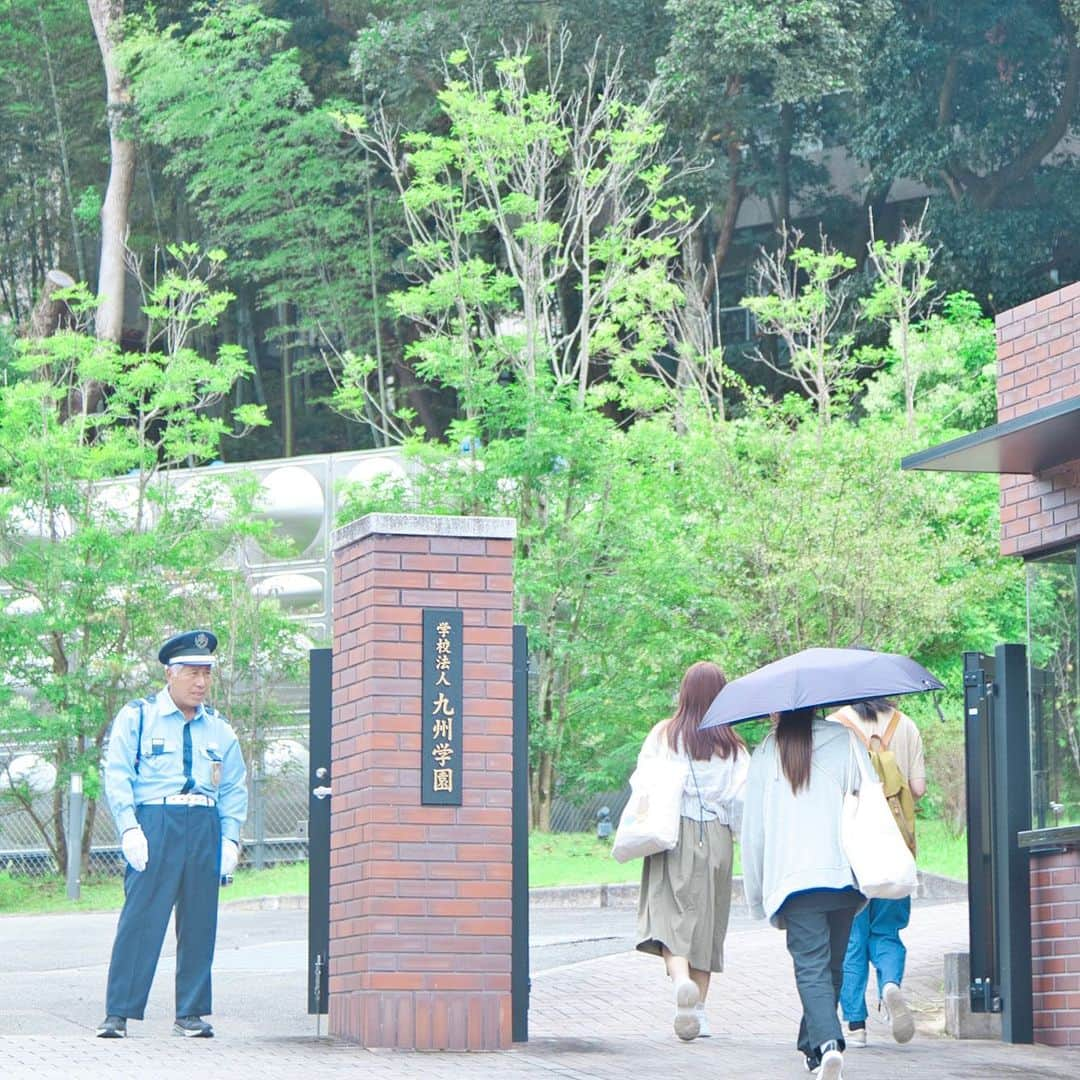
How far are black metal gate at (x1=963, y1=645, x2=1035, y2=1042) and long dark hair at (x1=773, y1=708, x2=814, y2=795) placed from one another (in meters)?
2.24

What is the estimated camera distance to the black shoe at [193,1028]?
29.7 ft

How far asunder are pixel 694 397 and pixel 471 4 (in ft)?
31.5

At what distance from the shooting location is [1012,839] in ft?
33.4

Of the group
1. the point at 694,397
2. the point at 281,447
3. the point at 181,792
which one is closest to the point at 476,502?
the point at 694,397

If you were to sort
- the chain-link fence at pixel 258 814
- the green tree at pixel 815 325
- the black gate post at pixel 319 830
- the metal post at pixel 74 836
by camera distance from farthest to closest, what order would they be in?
the green tree at pixel 815 325 → the chain-link fence at pixel 258 814 → the metal post at pixel 74 836 → the black gate post at pixel 319 830

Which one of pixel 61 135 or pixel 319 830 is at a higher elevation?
pixel 61 135

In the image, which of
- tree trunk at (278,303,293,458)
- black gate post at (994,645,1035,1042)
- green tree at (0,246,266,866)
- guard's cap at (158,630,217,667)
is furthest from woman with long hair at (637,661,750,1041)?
tree trunk at (278,303,293,458)

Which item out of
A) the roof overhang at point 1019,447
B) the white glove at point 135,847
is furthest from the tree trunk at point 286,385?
the white glove at point 135,847

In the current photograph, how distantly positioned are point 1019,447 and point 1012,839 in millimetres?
1970

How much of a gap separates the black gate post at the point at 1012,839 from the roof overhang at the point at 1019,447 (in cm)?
94

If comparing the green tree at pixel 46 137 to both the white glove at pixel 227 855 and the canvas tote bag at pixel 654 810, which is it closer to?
the white glove at pixel 227 855

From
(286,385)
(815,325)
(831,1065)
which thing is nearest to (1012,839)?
(831,1065)

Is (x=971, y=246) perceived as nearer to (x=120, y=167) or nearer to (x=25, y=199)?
(x=120, y=167)

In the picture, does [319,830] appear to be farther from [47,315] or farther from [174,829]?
[47,315]
